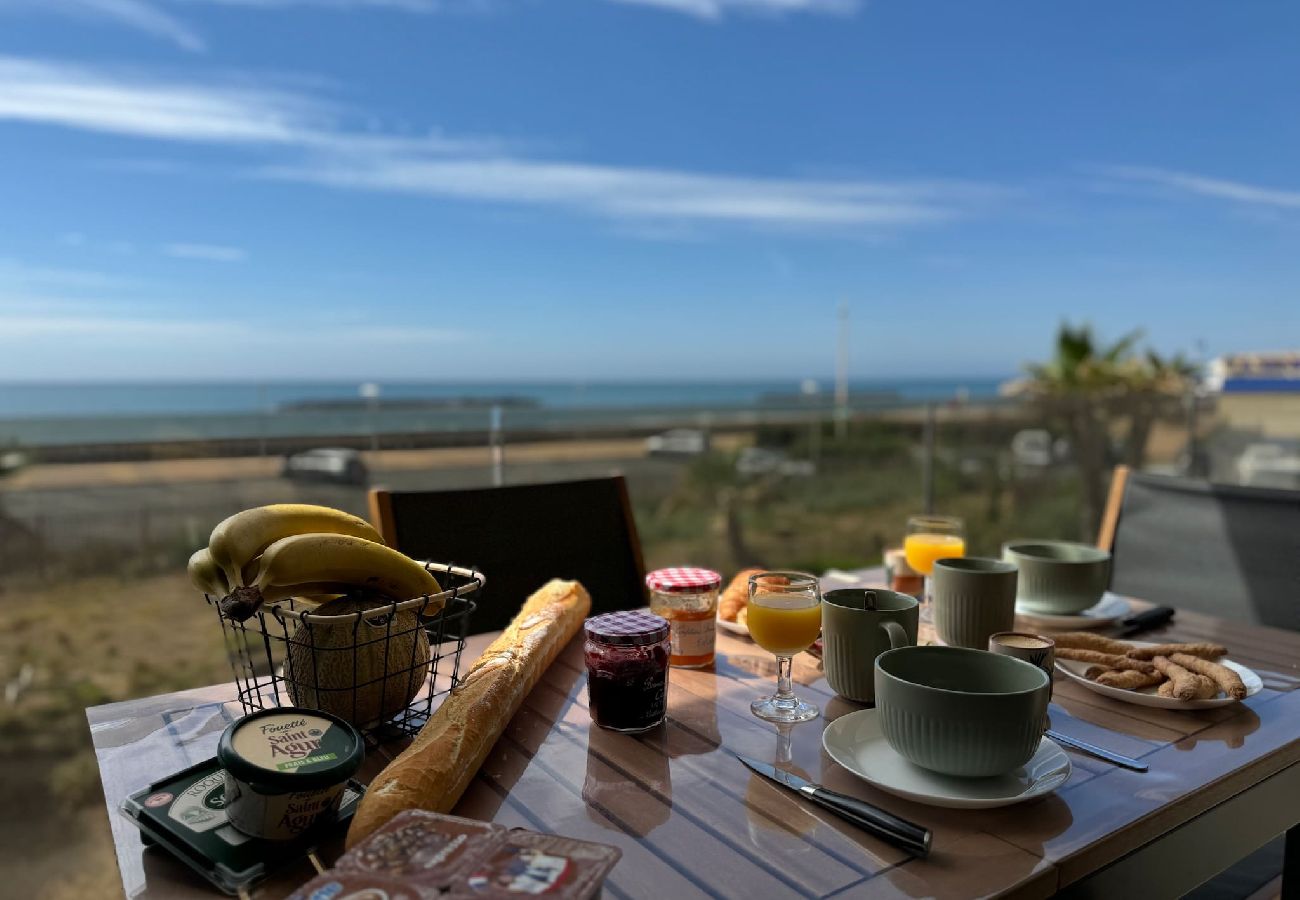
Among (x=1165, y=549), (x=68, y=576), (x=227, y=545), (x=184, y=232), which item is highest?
(x=184, y=232)

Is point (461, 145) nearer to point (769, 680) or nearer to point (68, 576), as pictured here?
point (68, 576)

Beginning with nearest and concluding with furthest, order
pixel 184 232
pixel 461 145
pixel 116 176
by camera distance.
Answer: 1. pixel 461 145
2. pixel 116 176
3. pixel 184 232

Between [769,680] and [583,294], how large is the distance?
50.8 m

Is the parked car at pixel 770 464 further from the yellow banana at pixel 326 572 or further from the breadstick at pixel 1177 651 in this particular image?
the yellow banana at pixel 326 572

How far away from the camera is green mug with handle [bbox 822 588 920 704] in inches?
40.4

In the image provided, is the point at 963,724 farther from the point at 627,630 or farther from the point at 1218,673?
the point at 1218,673

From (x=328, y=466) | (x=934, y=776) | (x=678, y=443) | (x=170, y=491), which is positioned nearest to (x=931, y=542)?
(x=934, y=776)

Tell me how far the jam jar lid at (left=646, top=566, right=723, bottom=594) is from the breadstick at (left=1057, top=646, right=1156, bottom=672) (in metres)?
0.52

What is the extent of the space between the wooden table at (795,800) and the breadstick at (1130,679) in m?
0.03

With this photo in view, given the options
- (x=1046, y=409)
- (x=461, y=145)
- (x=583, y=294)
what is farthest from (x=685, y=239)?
(x=1046, y=409)

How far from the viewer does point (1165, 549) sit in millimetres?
2051

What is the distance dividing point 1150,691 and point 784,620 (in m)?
0.50

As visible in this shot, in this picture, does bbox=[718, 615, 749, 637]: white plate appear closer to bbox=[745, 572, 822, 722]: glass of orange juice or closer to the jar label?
the jar label

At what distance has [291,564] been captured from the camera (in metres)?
0.86
